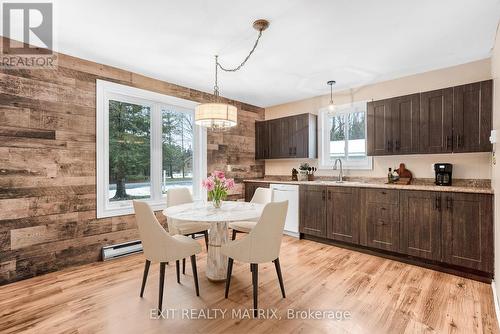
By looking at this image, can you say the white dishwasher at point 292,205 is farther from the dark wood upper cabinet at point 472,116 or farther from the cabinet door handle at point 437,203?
the dark wood upper cabinet at point 472,116

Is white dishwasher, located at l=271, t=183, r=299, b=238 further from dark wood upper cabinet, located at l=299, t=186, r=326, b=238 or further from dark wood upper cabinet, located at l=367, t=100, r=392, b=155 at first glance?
dark wood upper cabinet, located at l=367, t=100, r=392, b=155

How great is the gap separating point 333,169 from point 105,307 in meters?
3.81

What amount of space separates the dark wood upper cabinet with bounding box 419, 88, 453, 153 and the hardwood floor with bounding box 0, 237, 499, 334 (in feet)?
5.05

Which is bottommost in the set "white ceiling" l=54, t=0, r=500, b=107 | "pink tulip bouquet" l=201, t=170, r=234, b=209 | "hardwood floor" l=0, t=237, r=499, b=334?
"hardwood floor" l=0, t=237, r=499, b=334

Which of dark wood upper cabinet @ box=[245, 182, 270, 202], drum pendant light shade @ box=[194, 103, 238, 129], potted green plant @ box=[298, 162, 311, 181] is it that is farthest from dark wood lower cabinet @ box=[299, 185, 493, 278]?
drum pendant light shade @ box=[194, 103, 238, 129]

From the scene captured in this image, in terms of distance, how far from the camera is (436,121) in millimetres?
3145

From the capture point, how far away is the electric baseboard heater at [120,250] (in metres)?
3.21

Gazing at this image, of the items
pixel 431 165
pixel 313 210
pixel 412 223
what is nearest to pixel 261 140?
pixel 313 210

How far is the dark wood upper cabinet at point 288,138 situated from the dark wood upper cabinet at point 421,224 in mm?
1849

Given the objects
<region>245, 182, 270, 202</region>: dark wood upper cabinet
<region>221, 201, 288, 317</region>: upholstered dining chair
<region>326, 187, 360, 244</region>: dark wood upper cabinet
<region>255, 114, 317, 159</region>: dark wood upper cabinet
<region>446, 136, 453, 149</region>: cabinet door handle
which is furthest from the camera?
<region>245, 182, 270, 202</region>: dark wood upper cabinet

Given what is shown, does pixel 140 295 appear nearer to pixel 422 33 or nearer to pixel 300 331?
pixel 300 331

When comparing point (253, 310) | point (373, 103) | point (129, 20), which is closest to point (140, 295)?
point (253, 310)

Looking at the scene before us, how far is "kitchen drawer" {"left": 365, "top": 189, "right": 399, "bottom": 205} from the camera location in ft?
10.6

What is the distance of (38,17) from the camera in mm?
2314
